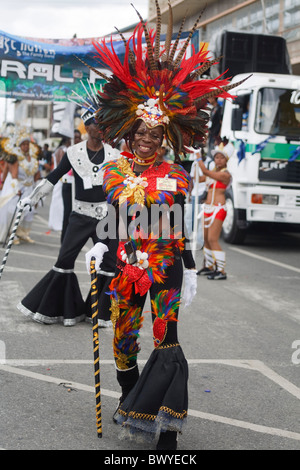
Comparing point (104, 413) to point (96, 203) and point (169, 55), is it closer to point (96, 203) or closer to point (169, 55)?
point (169, 55)

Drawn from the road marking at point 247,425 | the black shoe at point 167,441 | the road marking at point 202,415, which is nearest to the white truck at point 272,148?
the road marking at point 202,415

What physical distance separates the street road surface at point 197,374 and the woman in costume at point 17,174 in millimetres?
3578

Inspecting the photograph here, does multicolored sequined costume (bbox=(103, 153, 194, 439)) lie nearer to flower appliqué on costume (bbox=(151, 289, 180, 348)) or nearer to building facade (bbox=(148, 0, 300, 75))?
flower appliqué on costume (bbox=(151, 289, 180, 348))

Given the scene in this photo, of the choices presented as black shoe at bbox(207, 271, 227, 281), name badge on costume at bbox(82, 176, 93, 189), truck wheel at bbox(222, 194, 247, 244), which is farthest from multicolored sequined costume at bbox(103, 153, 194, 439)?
truck wheel at bbox(222, 194, 247, 244)

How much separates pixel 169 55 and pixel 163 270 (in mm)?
1328

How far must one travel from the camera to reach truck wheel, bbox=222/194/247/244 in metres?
13.8

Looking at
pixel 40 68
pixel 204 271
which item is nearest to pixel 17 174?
pixel 40 68

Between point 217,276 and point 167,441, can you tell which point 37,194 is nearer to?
point 167,441

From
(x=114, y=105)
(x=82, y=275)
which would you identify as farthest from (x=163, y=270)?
(x=82, y=275)

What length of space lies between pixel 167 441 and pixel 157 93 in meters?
2.03

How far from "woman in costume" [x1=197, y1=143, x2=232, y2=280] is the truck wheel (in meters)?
3.42

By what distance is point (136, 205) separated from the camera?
4.13 meters

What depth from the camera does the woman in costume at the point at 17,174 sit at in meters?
12.8

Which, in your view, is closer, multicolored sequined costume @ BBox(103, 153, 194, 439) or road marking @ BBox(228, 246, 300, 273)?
multicolored sequined costume @ BBox(103, 153, 194, 439)
